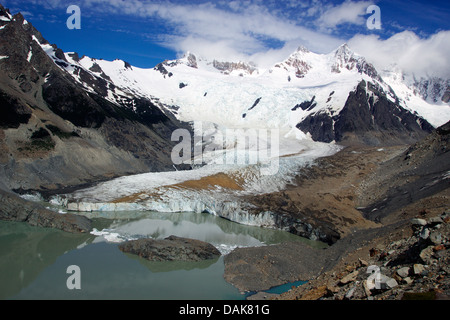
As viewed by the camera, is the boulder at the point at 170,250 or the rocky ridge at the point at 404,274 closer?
the rocky ridge at the point at 404,274

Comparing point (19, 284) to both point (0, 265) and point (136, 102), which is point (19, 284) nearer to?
point (0, 265)

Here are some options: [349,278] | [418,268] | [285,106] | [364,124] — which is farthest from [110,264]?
[364,124]

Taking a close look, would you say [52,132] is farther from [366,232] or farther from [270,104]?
[270,104]

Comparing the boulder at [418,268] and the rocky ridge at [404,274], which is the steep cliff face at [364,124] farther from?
the boulder at [418,268]

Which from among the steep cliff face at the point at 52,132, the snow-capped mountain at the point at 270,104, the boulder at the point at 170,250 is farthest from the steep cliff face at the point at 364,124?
the boulder at the point at 170,250
